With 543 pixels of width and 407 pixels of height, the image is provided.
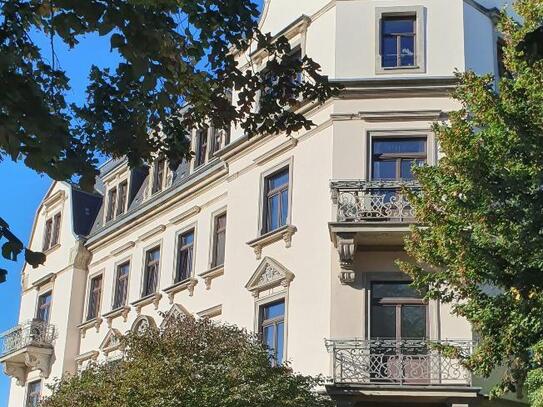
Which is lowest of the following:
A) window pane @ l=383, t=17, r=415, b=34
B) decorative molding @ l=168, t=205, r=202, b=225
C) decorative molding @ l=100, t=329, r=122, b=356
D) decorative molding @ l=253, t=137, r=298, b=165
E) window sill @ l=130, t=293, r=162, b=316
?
decorative molding @ l=100, t=329, r=122, b=356

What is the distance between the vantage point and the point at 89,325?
28875 mm

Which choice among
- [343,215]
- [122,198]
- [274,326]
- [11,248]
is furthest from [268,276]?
[11,248]

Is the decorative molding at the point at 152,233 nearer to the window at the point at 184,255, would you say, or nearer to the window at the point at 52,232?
the window at the point at 184,255

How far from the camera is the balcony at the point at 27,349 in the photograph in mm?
30016

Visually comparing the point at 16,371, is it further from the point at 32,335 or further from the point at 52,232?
the point at 52,232

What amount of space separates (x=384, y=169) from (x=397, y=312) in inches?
122

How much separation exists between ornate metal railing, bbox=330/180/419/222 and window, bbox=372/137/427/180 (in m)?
0.64

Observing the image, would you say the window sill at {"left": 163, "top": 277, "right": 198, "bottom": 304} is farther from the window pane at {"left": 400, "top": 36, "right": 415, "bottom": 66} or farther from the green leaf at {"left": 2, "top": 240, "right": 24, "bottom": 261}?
the green leaf at {"left": 2, "top": 240, "right": 24, "bottom": 261}

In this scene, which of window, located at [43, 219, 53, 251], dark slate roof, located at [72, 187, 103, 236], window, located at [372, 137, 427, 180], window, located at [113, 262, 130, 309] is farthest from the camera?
window, located at [43, 219, 53, 251]

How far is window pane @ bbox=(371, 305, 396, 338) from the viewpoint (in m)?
18.1

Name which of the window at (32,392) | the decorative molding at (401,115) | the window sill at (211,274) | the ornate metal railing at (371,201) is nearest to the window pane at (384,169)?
the ornate metal railing at (371,201)

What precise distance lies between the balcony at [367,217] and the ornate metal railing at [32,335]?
49.5 ft

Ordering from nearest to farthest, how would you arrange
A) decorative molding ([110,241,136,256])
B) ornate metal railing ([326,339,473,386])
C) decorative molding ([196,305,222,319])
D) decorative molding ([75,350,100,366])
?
ornate metal railing ([326,339,473,386]), decorative molding ([196,305,222,319]), decorative molding ([75,350,100,366]), decorative molding ([110,241,136,256])

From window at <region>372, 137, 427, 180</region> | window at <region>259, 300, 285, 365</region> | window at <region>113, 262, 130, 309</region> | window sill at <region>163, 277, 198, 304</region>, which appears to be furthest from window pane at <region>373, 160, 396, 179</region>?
window at <region>113, 262, 130, 309</region>
